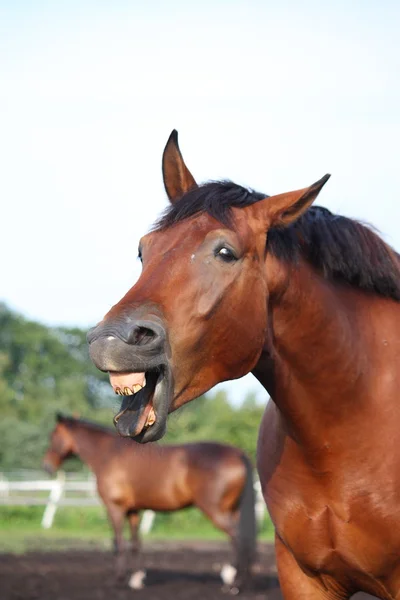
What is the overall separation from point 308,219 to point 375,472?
1.02m

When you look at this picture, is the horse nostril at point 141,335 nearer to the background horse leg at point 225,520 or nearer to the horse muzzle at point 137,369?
the horse muzzle at point 137,369

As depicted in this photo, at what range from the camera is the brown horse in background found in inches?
123

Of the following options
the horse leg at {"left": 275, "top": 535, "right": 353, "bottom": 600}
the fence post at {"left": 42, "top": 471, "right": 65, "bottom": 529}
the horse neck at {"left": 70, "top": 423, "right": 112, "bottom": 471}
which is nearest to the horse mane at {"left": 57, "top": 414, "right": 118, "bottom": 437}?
the horse neck at {"left": 70, "top": 423, "right": 112, "bottom": 471}

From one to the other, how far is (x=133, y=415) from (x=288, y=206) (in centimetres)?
96

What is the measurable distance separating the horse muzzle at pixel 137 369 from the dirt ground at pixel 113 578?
690 cm

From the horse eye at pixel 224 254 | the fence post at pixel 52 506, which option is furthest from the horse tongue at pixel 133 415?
the fence post at pixel 52 506

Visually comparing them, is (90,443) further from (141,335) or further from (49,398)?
(49,398)

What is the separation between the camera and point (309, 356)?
11.6 ft

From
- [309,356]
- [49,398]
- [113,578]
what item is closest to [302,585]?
[309,356]

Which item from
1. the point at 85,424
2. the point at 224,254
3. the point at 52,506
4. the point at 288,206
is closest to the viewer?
the point at 224,254

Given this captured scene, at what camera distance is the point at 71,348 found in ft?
241

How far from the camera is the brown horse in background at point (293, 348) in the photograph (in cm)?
312

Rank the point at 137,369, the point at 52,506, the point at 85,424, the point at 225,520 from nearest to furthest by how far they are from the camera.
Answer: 1. the point at 137,369
2. the point at 225,520
3. the point at 85,424
4. the point at 52,506

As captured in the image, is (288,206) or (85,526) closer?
(288,206)
